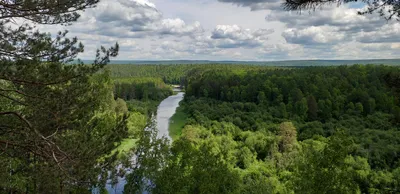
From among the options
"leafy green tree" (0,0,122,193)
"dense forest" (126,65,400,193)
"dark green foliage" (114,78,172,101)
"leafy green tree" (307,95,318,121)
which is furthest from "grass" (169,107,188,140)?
"leafy green tree" (0,0,122,193)

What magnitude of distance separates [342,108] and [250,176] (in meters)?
35.4

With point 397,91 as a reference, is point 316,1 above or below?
above

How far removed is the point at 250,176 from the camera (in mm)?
21906

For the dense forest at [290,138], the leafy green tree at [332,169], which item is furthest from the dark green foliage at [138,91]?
the leafy green tree at [332,169]

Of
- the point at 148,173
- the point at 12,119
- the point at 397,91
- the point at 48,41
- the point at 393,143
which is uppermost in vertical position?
the point at 48,41

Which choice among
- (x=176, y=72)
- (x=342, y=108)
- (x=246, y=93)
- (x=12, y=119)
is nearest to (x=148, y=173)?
(x=12, y=119)

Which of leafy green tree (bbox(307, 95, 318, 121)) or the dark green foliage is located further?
the dark green foliage

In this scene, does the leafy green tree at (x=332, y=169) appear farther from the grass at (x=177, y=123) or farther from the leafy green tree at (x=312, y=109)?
the leafy green tree at (x=312, y=109)

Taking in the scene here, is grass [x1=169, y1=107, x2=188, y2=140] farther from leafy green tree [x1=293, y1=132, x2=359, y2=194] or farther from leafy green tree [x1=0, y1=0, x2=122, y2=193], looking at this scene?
leafy green tree [x1=0, y1=0, x2=122, y2=193]

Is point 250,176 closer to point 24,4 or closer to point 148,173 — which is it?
point 148,173

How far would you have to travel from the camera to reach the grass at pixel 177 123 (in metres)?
40.3

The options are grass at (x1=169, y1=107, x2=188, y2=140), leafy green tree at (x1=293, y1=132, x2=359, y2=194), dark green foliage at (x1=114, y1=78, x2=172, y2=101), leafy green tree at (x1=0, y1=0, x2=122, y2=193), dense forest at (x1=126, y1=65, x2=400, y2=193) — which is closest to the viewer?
leafy green tree at (x1=0, y1=0, x2=122, y2=193)

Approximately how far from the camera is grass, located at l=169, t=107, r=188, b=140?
40.3 meters

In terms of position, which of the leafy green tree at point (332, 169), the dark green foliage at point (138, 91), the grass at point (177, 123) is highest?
the leafy green tree at point (332, 169)
